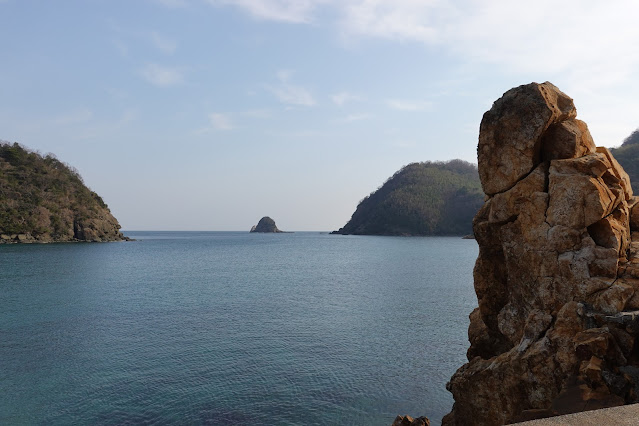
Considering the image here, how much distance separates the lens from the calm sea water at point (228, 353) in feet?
68.9

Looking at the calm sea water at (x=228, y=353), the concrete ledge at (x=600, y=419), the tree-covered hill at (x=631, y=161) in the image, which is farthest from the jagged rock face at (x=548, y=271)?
the tree-covered hill at (x=631, y=161)

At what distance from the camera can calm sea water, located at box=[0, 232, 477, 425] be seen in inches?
827

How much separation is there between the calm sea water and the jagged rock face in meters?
7.52

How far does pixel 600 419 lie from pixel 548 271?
809cm

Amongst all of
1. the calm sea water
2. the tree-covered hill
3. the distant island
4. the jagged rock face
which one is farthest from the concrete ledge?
the distant island

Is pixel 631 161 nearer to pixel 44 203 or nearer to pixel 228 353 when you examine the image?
pixel 228 353

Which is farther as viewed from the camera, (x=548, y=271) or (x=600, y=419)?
(x=548, y=271)

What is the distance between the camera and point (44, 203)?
160m

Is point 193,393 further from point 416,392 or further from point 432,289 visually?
point 432,289

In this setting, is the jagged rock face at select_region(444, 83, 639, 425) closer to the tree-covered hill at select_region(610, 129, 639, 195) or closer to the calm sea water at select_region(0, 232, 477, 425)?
the calm sea water at select_region(0, 232, 477, 425)

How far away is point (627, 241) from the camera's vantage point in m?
14.0

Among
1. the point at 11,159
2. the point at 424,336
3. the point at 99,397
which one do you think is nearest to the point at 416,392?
the point at 424,336

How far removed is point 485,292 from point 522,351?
434 cm

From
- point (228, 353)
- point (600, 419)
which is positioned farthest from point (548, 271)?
point (228, 353)
